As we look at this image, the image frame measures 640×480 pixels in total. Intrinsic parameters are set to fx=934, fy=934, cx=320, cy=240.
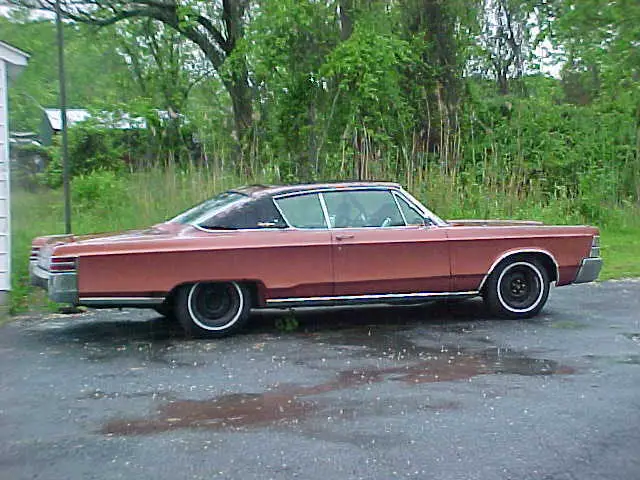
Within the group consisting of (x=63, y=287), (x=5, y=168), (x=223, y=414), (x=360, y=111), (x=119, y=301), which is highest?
(x=360, y=111)

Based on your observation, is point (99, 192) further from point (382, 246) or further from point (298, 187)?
point (382, 246)

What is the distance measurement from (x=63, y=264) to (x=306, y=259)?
215cm

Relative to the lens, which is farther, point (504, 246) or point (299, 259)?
point (504, 246)

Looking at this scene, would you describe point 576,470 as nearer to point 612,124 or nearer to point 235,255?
point 235,255

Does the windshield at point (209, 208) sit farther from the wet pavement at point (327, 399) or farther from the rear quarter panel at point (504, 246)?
the rear quarter panel at point (504, 246)

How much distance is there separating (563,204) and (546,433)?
13098 mm

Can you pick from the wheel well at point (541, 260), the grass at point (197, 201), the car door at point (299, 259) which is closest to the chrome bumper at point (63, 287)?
the car door at point (299, 259)

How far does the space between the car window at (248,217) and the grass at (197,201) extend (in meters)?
5.31

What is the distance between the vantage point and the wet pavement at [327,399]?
16.0ft

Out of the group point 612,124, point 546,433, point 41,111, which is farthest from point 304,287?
point 41,111

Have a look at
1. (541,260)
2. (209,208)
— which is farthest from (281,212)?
(541,260)

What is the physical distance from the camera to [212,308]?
28.0 feet

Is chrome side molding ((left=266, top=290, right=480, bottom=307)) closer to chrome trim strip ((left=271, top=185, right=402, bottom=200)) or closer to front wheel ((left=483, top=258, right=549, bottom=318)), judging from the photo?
front wheel ((left=483, top=258, right=549, bottom=318))

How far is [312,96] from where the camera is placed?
→ 20.0 meters
